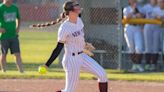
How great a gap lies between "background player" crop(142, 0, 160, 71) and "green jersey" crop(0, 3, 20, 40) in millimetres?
3557

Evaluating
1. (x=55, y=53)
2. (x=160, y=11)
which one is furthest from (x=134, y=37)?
(x=55, y=53)

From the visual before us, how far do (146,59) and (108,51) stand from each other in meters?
1.35

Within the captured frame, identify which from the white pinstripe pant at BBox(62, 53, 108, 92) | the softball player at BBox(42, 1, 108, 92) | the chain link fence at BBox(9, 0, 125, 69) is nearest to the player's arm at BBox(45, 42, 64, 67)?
the softball player at BBox(42, 1, 108, 92)

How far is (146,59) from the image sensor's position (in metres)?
17.2

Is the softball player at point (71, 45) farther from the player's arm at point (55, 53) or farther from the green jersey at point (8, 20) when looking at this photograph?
the green jersey at point (8, 20)

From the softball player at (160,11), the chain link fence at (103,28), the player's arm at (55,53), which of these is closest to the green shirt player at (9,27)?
the chain link fence at (103,28)

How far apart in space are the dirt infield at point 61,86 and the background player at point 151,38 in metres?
2.43

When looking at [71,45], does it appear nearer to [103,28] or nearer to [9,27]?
[9,27]

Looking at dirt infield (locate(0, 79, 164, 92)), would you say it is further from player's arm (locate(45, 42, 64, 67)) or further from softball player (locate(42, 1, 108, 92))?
player's arm (locate(45, 42, 64, 67))

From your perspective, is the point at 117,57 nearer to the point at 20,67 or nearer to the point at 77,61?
the point at 20,67

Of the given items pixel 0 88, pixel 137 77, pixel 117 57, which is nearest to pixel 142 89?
pixel 137 77

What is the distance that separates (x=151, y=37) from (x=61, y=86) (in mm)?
3854

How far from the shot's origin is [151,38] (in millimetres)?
17203

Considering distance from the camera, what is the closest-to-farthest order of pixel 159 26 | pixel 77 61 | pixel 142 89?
1. pixel 77 61
2. pixel 142 89
3. pixel 159 26
